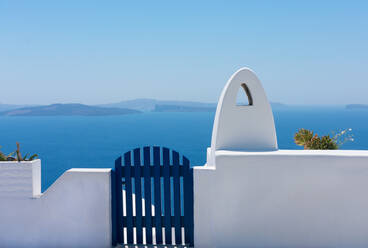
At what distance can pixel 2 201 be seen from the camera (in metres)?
6.57

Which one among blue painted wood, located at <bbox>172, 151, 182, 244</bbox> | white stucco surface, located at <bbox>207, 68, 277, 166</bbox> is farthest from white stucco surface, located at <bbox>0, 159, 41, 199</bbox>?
white stucco surface, located at <bbox>207, 68, 277, 166</bbox>

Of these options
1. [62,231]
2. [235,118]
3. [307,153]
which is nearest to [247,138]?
[235,118]

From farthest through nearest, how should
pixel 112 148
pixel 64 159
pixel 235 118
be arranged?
pixel 112 148 < pixel 64 159 < pixel 235 118

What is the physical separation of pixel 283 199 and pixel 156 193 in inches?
90.7

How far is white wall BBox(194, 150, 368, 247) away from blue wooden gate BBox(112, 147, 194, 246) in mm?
222

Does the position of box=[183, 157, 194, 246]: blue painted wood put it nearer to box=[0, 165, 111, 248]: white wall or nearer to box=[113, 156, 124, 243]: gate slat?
box=[113, 156, 124, 243]: gate slat

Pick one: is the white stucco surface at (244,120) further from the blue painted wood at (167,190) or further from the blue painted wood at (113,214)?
the blue painted wood at (113,214)

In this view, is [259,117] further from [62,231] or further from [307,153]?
[62,231]

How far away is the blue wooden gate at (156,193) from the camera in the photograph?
648cm

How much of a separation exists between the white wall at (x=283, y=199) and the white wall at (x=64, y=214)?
1.73 m

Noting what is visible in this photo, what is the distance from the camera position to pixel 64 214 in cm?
652

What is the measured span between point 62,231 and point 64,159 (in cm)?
Result: 7824

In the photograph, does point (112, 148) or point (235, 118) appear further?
point (112, 148)

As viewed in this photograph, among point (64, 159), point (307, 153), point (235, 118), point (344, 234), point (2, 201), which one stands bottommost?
point (64, 159)
